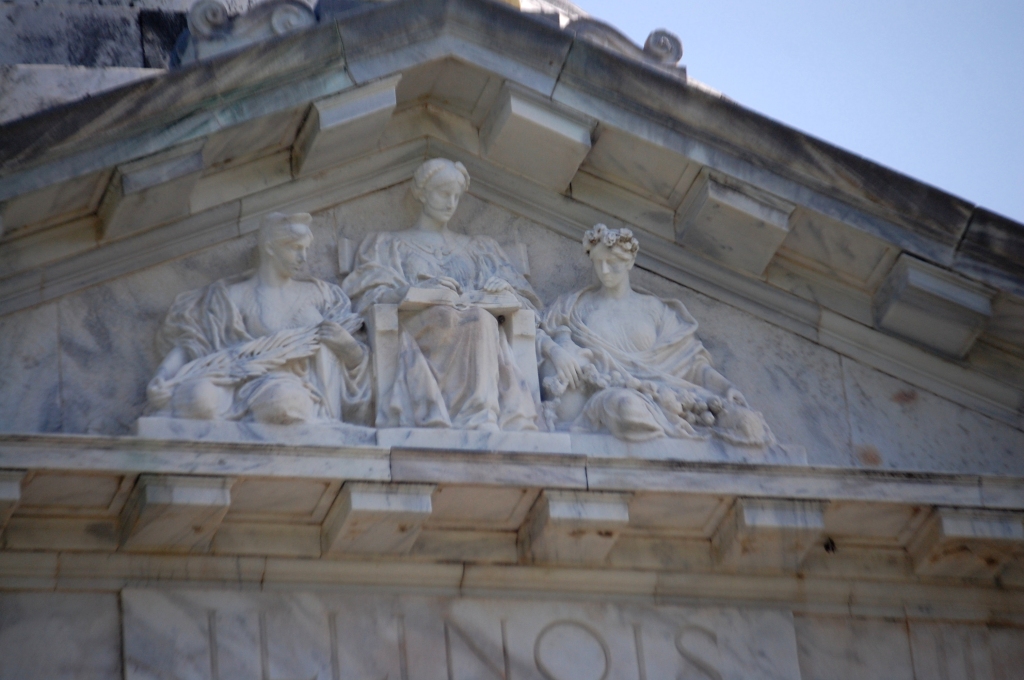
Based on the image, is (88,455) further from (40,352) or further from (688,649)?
(688,649)

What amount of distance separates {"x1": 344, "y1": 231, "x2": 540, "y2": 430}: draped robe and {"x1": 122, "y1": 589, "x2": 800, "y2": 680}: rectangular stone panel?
90 centimetres

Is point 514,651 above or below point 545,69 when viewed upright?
below

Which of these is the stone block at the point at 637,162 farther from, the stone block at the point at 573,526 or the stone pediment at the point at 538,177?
the stone block at the point at 573,526

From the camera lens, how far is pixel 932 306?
36.1 feet

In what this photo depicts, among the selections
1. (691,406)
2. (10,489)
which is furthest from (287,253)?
(691,406)

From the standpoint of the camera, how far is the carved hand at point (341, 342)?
1009 centimetres

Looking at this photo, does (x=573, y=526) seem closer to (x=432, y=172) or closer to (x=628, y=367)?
(x=628, y=367)

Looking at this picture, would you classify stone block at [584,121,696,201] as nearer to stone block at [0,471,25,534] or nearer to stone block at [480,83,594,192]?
stone block at [480,83,594,192]

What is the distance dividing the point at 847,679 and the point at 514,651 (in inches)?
67.9

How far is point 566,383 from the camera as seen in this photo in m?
10.3

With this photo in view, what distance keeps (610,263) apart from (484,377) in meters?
1.17

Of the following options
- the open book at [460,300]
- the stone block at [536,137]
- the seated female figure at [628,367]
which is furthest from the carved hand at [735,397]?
the stone block at [536,137]

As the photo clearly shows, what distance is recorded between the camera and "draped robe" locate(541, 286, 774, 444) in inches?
402

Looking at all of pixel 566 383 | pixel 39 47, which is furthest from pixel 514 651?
pixel 39 47
